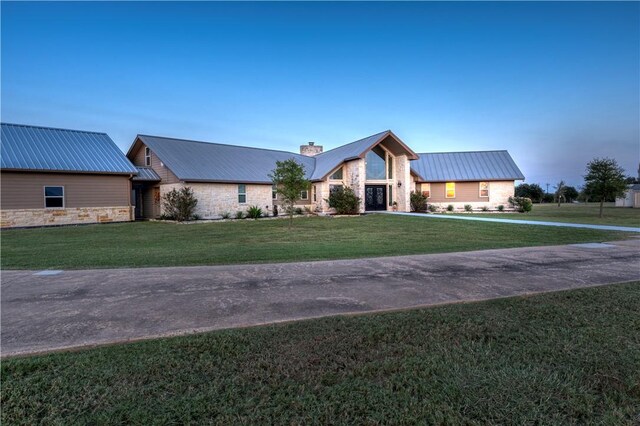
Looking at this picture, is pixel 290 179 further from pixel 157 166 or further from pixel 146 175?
pixel 146 175

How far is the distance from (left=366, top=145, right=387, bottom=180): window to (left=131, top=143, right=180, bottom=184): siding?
15.5 m

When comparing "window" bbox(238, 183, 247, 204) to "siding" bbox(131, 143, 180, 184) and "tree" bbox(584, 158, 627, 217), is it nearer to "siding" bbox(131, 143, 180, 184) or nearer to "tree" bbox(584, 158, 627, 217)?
"siding" bbox(131, 143, 180, 184)

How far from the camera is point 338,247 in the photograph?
10.5 metres

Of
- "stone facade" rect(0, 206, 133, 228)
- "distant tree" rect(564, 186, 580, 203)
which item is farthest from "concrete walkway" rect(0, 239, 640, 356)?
"distant tree" rect(564, 186, 580, 203)

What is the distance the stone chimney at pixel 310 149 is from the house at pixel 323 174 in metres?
1.57

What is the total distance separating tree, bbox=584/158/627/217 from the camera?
22688 millimetres

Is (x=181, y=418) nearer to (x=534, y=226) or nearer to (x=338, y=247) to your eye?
(x=338, y=247)

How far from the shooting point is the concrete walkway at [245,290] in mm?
3859

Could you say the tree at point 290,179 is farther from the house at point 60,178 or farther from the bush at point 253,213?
the house at point 60,178

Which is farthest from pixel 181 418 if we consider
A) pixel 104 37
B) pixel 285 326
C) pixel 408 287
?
pixel 104 37

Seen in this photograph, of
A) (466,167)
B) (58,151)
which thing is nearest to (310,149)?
(466,167)

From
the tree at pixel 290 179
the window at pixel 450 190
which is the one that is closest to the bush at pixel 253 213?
the tree at pixel 290 179

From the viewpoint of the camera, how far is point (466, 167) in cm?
3216

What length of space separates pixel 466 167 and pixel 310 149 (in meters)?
16.3
